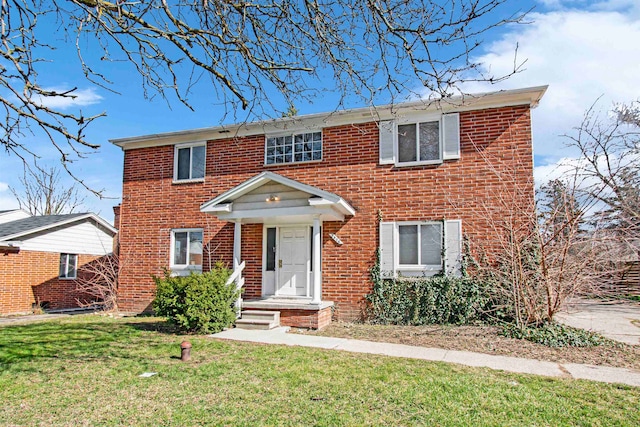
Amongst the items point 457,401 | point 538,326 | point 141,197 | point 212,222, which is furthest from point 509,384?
point 141,197

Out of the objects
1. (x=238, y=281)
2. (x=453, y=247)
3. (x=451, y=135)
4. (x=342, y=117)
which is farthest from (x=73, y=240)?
(x=451, y=135)

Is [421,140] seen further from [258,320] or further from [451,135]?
[258,320]

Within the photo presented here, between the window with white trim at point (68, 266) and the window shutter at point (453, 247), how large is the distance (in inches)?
676

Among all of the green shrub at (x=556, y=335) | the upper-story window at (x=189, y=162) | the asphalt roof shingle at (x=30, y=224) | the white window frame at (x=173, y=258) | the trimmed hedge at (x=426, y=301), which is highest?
the upper-story window at (x=189, y=162)

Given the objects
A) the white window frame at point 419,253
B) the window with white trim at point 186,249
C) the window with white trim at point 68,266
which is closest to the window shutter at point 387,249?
the white window frame at point 419,253

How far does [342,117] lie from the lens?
39.2 feet

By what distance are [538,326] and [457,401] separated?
4.86 metres

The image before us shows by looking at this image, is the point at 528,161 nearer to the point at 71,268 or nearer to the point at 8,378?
the point at 8,378

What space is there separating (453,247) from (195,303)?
20.6 ft

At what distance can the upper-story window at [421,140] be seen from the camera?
11.1 metres

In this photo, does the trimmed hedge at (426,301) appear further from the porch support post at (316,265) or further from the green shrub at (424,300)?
the porch support post at (316,265)

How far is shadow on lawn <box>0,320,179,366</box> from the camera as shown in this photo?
759 cm

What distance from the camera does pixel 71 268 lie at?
66.1 ft

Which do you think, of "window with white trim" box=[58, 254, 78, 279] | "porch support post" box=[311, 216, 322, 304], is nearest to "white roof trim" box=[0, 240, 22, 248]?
"window with white trim" box=[58, 254, 78, 279]
